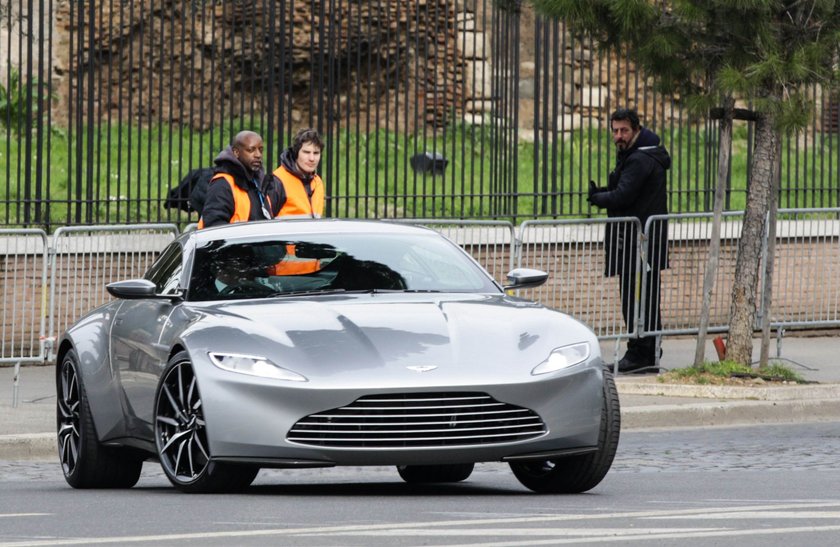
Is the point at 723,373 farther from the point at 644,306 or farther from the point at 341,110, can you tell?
the point at 341,110

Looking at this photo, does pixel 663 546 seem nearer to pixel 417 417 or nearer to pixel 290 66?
pixel 417 417

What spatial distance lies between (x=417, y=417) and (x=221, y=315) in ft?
3.86

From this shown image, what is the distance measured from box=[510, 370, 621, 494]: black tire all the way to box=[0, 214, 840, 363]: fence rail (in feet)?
19.2

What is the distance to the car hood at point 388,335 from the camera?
862 centimetres

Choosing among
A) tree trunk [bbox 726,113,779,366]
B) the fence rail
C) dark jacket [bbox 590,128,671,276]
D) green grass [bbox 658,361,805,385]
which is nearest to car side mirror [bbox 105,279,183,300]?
the fence rail

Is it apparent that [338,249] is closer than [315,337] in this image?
No

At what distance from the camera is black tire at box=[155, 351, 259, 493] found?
349 inches

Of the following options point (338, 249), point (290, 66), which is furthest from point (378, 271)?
point (290, 66)

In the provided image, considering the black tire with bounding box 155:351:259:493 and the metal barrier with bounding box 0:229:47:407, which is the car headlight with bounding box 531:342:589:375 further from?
the metal barrier with bounding box 0:229:47:407

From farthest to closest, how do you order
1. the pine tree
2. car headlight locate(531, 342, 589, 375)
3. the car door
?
the pine tree
the car door
car headlight locate(531, 342, 589, 375)

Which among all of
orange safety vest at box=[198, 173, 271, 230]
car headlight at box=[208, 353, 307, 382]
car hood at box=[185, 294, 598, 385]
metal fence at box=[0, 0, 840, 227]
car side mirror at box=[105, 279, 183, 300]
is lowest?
car headlight at box=[208, 353, 307, 382]

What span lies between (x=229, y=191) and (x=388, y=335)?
4.30 m

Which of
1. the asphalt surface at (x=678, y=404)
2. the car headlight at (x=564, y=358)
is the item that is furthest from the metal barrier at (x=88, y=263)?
the car headlight at (x=564, y=358)

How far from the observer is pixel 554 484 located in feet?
30.8
